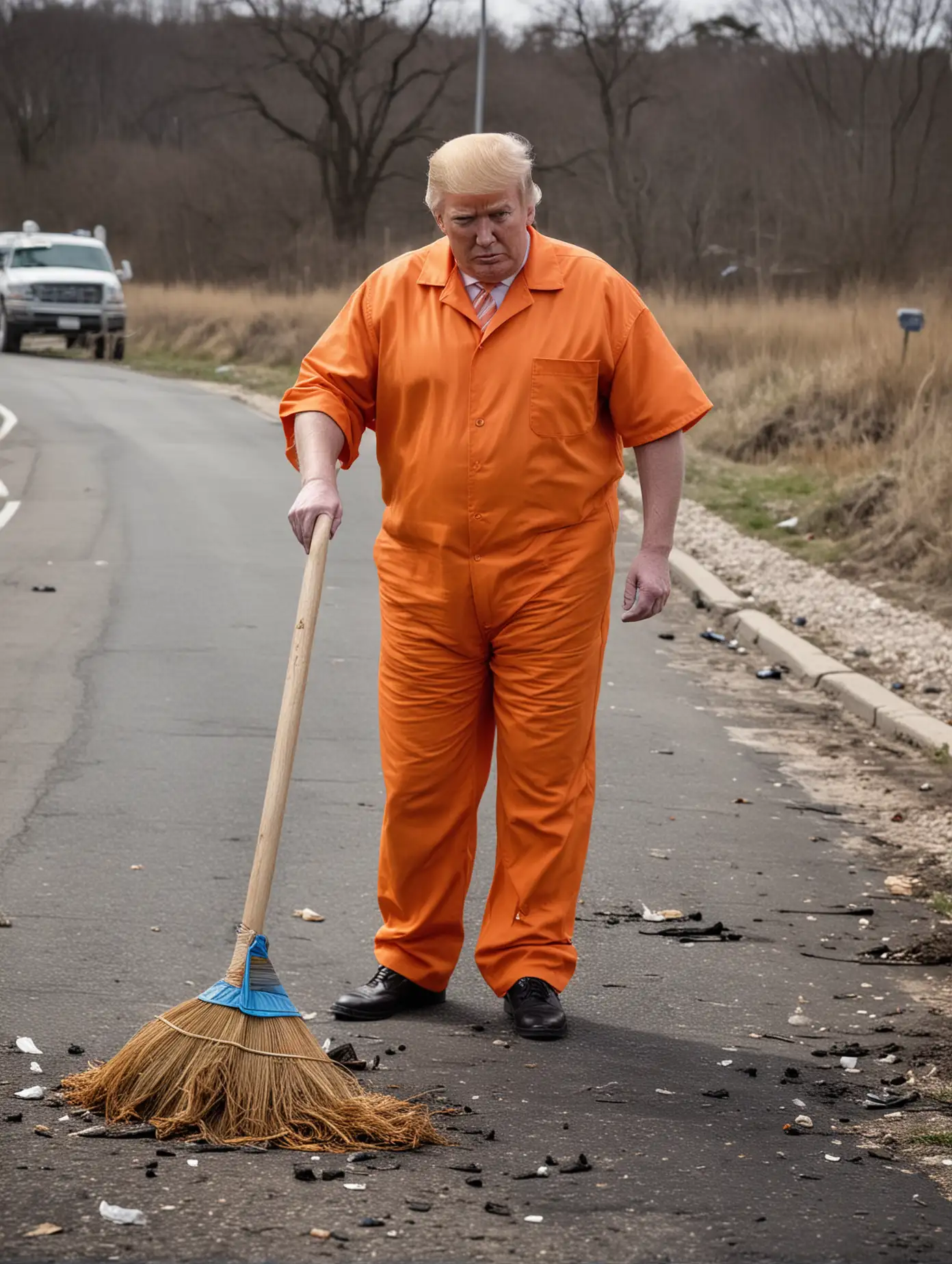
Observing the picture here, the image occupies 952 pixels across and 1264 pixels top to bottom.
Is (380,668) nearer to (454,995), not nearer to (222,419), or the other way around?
(454,995)

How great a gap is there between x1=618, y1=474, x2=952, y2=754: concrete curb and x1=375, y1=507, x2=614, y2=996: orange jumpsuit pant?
358cm

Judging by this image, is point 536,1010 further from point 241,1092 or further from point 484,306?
point 484,306

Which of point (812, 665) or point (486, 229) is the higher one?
point (486, 229)

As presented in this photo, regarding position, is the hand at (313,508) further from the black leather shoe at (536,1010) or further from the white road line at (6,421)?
the white road line at (6,421)

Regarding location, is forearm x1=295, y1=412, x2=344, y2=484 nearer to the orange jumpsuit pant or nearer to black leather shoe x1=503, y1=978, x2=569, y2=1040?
the orange jumpsuit pant

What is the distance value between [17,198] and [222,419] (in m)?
61.5

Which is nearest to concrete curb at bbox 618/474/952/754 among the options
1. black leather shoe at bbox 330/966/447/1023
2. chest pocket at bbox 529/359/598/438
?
black leather shoe at bbox 330/966/447/1023

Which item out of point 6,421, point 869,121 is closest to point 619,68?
point 869,121

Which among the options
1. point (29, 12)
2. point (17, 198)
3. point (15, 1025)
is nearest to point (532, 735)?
point (15, 1025)

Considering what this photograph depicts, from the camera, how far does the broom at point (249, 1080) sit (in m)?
3.61

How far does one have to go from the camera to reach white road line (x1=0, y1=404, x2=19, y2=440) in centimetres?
2044

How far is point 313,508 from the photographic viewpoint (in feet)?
13.5

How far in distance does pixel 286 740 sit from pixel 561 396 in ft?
3.40

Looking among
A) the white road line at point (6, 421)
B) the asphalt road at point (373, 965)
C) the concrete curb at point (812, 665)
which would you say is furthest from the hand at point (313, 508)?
the white road line at point (6, 421)
